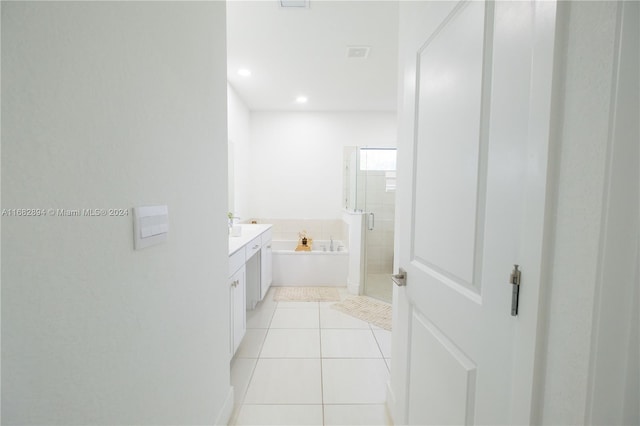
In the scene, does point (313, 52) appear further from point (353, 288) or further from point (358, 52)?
point (353, 288)

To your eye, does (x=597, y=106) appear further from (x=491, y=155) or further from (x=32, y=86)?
(x=32, y=86)

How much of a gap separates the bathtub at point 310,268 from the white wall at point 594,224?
2.95m

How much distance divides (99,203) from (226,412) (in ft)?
4.30

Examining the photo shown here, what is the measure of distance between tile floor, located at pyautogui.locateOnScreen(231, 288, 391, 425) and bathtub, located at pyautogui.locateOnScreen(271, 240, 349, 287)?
0.81 m

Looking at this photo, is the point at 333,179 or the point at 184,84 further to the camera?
the point at 333,179

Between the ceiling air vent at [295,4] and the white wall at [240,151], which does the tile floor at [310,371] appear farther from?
the ceiling air vent at [295,4]

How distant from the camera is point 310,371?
1.75 meters

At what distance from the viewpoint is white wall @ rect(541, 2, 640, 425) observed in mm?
397

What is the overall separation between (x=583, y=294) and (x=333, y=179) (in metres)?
3.73

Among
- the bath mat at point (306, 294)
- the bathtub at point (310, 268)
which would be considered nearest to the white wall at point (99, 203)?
the bath mat at point (306, 294)

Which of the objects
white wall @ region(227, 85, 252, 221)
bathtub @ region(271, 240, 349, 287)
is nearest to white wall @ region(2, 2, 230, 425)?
white wall @ region(227, 85, 252, 221)

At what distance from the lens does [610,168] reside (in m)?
0.41

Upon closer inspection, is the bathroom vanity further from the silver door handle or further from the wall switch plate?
the silver door handle

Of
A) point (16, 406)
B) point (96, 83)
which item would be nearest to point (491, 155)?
point (96, 83)
